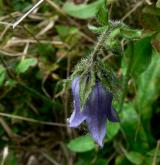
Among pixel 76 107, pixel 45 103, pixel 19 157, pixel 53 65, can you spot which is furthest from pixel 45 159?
pixel 76 107

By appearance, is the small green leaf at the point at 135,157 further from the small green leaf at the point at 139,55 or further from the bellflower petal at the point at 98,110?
the bellflower petal at the point at 98,110

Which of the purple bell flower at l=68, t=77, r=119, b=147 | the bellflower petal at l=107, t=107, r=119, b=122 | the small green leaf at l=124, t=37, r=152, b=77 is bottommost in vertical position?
the small green leaf at l=124, t=37, r=152, b=77

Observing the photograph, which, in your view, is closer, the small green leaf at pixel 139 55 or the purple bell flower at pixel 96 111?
the purple bell flower at pixel 96 111

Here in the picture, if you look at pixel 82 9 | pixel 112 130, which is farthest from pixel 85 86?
pixel 82 9

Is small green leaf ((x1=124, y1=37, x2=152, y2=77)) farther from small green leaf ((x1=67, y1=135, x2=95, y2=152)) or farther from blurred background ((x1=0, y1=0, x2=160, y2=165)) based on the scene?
small green leaf ((x1=67, y1=135, x2=95, y2=152))

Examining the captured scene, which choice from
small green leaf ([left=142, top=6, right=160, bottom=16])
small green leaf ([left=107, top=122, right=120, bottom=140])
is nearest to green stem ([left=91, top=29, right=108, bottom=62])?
small green leaf ([left=142, top=6, right=160, bottom=16])

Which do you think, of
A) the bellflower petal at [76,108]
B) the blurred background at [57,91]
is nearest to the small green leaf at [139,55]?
the blurred background at [57,91]

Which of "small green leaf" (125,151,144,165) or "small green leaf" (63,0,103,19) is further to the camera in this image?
"small green leaf" (63,0,103,19)

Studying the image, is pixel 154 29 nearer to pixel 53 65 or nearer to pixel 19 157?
pixel 53 65
